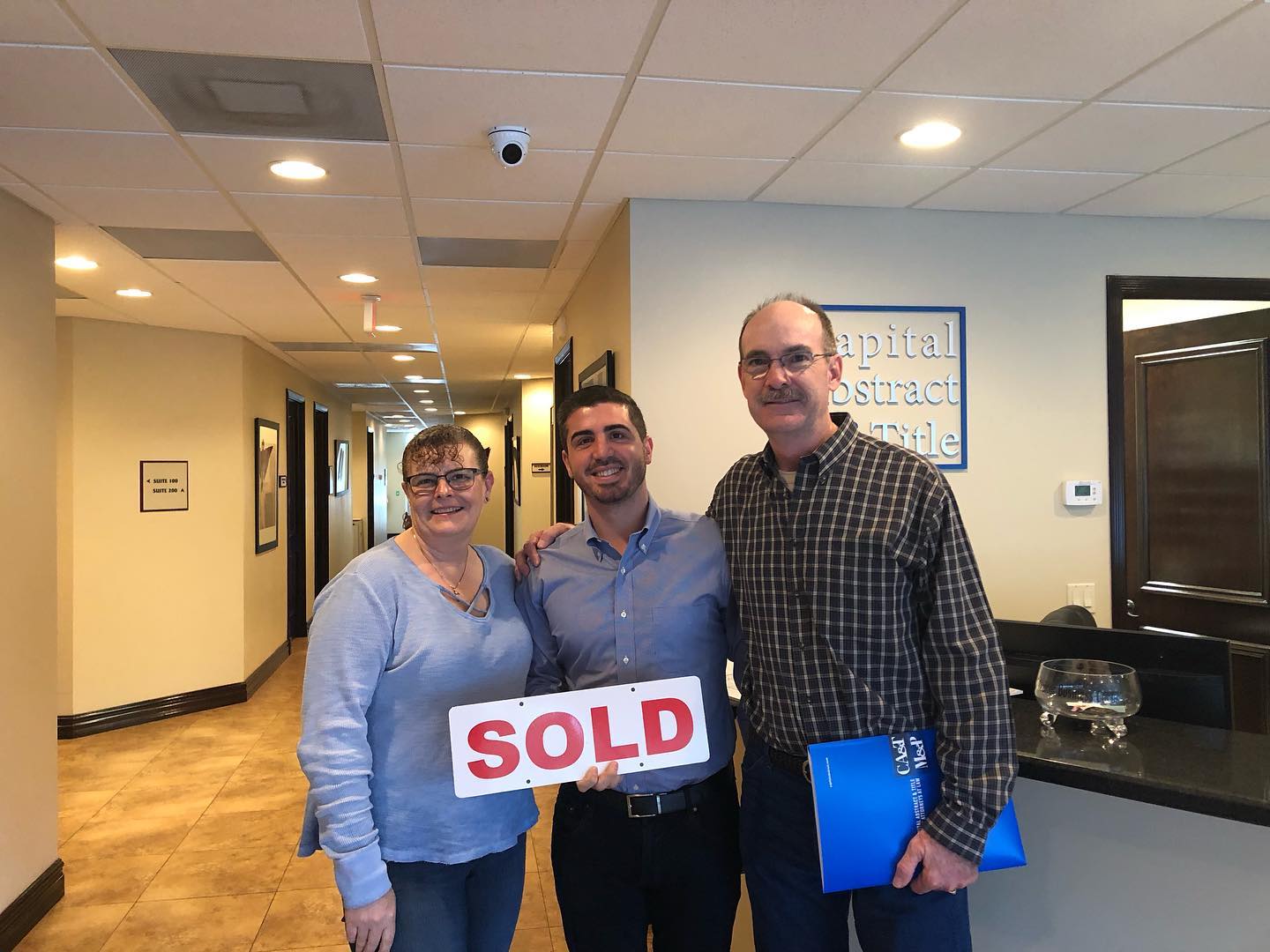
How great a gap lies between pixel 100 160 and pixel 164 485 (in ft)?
12.3

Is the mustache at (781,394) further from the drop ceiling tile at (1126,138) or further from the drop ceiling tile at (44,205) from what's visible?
the drop ceiling tile at (44,205)

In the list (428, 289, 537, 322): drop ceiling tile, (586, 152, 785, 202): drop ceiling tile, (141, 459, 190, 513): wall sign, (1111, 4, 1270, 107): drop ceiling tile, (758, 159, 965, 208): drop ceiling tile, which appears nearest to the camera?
(1111, 4, 1270, 107): drop ceiling tile

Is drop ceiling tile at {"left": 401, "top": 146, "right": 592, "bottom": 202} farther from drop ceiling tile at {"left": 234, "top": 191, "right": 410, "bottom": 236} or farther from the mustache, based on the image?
the mustache

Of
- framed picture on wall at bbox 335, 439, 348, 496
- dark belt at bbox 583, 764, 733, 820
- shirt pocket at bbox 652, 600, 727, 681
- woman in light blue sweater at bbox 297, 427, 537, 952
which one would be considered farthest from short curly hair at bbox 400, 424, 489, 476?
framed picture on wall at bbox 335, 439, 348, 496

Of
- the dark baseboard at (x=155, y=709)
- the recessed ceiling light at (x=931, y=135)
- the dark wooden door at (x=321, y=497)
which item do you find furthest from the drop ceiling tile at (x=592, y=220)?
the dark wooden door at (x=321, y=497)

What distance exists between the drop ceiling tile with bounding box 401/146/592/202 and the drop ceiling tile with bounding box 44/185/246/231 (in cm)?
84

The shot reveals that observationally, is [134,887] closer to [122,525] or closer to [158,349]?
[122,525]

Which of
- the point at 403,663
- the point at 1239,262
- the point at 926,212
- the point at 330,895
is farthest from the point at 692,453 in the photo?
the point at 1239,262

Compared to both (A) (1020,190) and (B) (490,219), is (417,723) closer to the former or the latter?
(B) (490,219)

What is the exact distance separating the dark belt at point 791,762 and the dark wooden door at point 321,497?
9.20m

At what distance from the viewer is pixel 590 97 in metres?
2.51

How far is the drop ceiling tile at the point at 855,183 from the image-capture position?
10.5 feet

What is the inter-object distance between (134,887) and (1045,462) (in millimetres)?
4258

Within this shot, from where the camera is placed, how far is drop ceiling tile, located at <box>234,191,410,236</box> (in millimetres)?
3414
